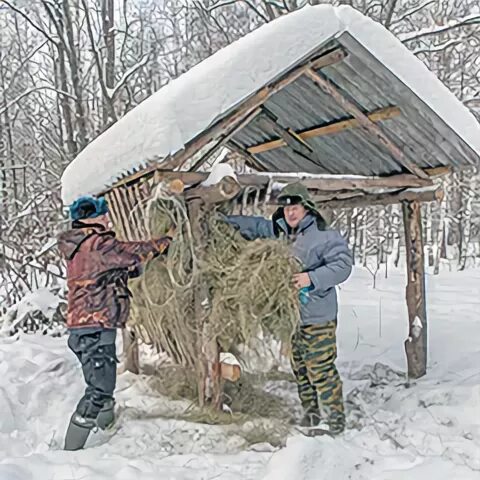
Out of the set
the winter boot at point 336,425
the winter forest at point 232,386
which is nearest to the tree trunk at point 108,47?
the winter forest at point 232,386

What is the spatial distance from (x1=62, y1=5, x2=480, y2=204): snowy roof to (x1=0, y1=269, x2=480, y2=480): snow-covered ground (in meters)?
1.77

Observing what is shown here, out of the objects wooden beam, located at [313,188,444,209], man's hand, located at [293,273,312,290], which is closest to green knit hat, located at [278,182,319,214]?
man's hand, located at [293,273,312,290]

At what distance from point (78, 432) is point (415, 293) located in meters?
3.13

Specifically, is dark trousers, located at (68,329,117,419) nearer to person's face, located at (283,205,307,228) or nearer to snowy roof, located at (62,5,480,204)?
snowy roof, located at (62,5,480,204)

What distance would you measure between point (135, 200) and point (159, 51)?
348 inches

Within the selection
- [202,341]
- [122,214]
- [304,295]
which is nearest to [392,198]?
[304,295]

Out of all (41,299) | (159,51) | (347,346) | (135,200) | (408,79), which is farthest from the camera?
(159,51)

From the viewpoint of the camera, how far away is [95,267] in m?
3.80

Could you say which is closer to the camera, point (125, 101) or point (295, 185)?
point (295, 185)

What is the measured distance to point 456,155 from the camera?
476 centimetres

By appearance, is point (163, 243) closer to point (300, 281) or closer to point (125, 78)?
point (300, 281)

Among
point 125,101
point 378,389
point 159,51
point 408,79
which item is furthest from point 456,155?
point 159,51

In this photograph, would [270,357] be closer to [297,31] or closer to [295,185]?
[295,185]

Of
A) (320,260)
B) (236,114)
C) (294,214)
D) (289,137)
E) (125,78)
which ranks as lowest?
(320,260)
